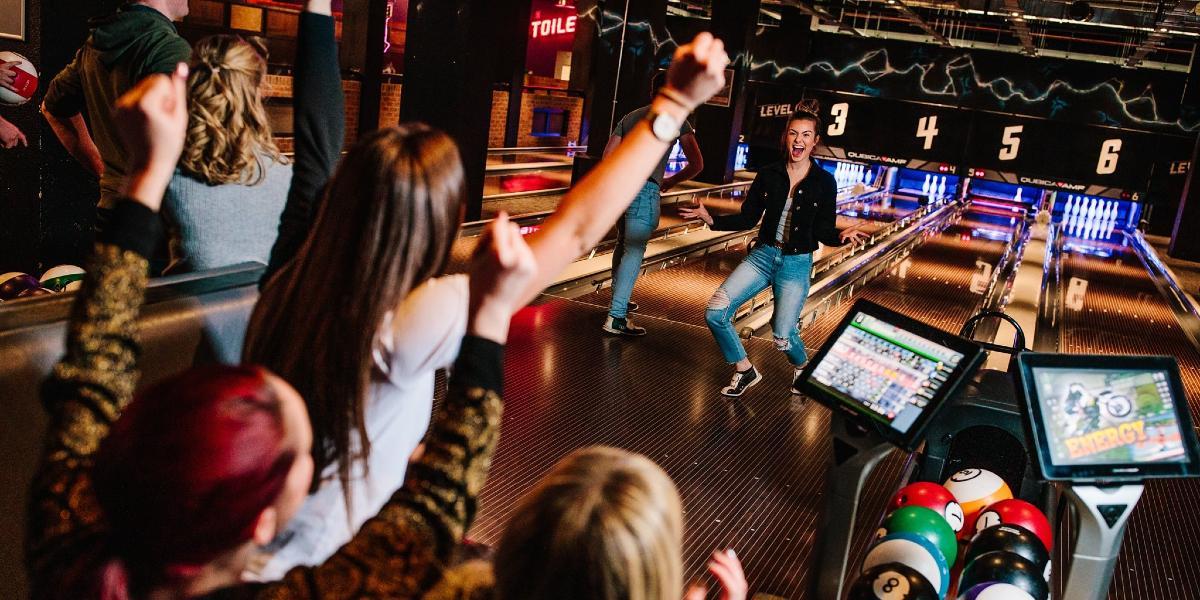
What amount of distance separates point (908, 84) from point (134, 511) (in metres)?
15.7

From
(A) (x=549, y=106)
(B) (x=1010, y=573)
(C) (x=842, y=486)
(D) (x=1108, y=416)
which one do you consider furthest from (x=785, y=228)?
(A) (x=549, y=106)

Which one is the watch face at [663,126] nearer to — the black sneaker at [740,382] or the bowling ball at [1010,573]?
the bowling ball at [1010,573]

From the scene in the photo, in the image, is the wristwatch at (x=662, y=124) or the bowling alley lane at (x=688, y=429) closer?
the wristwatch at (x=662, y=124)

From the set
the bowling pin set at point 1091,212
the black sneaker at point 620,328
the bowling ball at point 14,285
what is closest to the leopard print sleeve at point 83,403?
the bowling ball at point 14,285

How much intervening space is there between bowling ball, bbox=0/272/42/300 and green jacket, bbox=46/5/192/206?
0.68m

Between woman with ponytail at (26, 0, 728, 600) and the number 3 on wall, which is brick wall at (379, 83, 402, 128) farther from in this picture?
woman with ponytail at (26, 0, 728, 600)

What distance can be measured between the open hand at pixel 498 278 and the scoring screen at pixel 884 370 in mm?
1293

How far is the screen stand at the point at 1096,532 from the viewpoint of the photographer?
201cm

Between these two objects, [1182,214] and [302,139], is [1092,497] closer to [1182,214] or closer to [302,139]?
[302,139]

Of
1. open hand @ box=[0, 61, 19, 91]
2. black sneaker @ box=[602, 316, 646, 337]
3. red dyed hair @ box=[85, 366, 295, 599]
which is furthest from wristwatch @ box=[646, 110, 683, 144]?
black sneaker @ box=[602, 316, 646, 337]

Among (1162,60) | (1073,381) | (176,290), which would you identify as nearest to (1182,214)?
(1162,60)

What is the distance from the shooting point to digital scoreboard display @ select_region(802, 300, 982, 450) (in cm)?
207

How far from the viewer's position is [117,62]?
2389 mm

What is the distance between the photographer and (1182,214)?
12.3 meters
